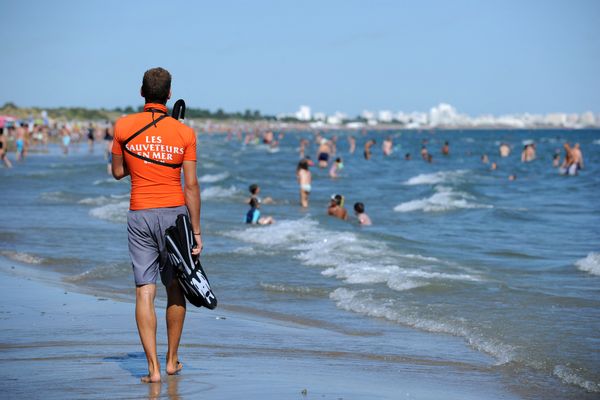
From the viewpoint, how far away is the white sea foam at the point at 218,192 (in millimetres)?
24930

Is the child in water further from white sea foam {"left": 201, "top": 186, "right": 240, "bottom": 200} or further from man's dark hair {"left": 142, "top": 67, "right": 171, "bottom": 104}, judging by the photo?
man's dark hair {"left": 142, "top": 67, "right": 171, "bottom": 104}

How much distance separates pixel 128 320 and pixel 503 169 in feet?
135

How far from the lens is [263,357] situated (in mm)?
5809

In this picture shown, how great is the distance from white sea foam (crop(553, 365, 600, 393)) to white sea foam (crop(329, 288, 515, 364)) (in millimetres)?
409

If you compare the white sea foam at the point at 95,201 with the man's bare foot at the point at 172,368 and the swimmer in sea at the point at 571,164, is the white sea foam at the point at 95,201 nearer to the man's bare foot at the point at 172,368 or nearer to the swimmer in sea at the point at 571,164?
the man's bare foot at the point at 172,368

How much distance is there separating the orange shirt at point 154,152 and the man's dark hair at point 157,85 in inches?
4.0

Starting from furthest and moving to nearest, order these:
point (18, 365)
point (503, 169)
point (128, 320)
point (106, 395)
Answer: point (503, 169), point (128, 320), point (18, 365), point (106, 395)

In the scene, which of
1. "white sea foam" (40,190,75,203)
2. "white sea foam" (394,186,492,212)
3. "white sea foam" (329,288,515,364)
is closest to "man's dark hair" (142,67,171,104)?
"white sea foam" (329,288,515,364)

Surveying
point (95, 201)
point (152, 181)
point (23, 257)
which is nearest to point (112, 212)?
point (95, 201)

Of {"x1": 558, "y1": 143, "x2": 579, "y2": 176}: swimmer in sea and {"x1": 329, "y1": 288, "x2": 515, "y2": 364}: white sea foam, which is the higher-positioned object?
{"x1": 558, "y1": 143, "x2": 579, "y2": 176}: swimmer in sea

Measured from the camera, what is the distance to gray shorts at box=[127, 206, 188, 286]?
15.4 ft

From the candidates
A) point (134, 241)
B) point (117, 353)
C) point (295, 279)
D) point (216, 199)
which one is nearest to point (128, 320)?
point (117, 353)

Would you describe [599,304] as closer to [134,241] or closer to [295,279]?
[295,279]

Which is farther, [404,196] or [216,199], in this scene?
[404,196]
